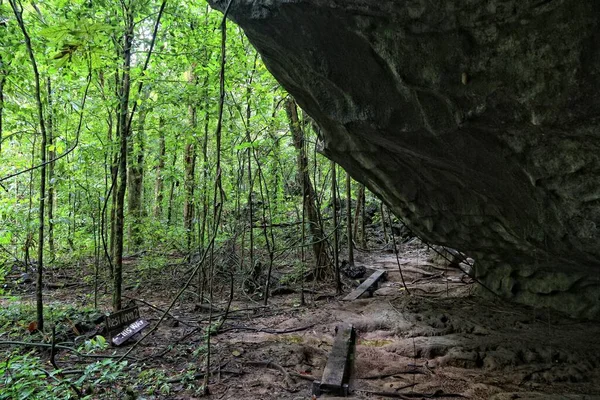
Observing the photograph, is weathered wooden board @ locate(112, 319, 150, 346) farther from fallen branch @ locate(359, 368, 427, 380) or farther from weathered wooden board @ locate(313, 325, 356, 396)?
fallen branch @ locate(359, 368, 427, 380)

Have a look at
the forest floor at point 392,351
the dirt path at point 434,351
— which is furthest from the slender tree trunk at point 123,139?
the dirt path at point 434,351

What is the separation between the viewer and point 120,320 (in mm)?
5273

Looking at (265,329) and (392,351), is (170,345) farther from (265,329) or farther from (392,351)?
(392,351)

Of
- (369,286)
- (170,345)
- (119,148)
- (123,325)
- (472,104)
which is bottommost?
(170,345)

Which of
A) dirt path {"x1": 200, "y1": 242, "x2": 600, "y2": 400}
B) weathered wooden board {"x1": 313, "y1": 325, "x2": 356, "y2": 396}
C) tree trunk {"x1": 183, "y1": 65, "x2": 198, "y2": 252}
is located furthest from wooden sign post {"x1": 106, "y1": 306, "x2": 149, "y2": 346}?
tree trunk {"x1": 183, "y1": 65, "x2": 198, "y2": 252}

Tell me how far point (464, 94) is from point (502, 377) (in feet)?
10.8

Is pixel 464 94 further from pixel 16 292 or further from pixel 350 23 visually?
pixel 16 292

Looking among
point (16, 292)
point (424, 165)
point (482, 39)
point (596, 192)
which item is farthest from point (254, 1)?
point (16, 292)

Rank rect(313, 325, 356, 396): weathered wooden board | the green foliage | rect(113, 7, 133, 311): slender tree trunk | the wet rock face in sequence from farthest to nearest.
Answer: rect(113, 7, 133, 311): slender tree trunk, rect(313, 325, 356, 396): weathered wooden board, the green foliage, the wet rock face

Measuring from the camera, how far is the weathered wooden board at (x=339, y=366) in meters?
3.90

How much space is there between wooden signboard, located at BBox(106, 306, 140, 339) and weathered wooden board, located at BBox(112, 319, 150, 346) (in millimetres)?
78

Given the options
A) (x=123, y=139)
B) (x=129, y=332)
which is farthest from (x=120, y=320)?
(x=123, y=139)

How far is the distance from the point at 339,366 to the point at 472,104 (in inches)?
130

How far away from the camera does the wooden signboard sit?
5.07 meters
